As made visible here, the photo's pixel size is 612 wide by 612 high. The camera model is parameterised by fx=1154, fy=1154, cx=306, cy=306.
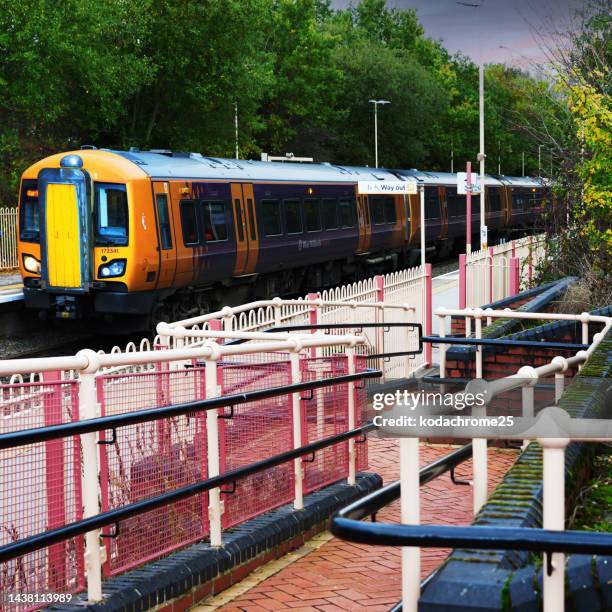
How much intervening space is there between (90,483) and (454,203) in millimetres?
35392

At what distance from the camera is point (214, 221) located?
21.3 metres

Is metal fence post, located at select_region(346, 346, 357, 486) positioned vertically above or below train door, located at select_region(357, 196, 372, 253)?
below

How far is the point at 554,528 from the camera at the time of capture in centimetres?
338

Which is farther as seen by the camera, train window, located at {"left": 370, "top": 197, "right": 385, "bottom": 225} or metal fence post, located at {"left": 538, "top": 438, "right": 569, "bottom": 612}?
train window, located at {"left": 370, "top": 197, "right": 385, "bottom": 225}

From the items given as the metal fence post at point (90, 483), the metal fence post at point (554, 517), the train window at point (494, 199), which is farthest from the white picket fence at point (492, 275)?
the train window at point (494, 199)

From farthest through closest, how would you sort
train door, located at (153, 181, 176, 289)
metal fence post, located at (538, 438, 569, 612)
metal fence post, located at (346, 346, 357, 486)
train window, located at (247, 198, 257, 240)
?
1. train window, located at (247, 198, 257, 240)
2. train door, located at (153, 181, 176, 289)
3. metal fence post, located at (346, 346, 357, 486)
4. metal fence post, located at (538, 438, 569, 612)

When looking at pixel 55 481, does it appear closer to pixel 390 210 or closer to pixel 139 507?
pixel 139 507

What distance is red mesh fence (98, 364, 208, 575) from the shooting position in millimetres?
5652

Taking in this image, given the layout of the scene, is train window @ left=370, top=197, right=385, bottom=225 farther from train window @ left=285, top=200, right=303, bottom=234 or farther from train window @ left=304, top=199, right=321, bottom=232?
train window @ left=285, top=200, right=303, bottom=234

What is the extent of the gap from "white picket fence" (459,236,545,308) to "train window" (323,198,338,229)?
13.9 ft

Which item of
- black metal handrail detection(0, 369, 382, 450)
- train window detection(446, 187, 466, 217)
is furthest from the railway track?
train window detection(446, 187, 466, 217)

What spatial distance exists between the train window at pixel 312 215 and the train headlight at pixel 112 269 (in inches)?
304

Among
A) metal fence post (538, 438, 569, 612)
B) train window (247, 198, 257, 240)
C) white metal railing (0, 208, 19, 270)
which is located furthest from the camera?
white metal railing (0, 208, 19, 270)

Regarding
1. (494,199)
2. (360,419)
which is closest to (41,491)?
(360,419)
